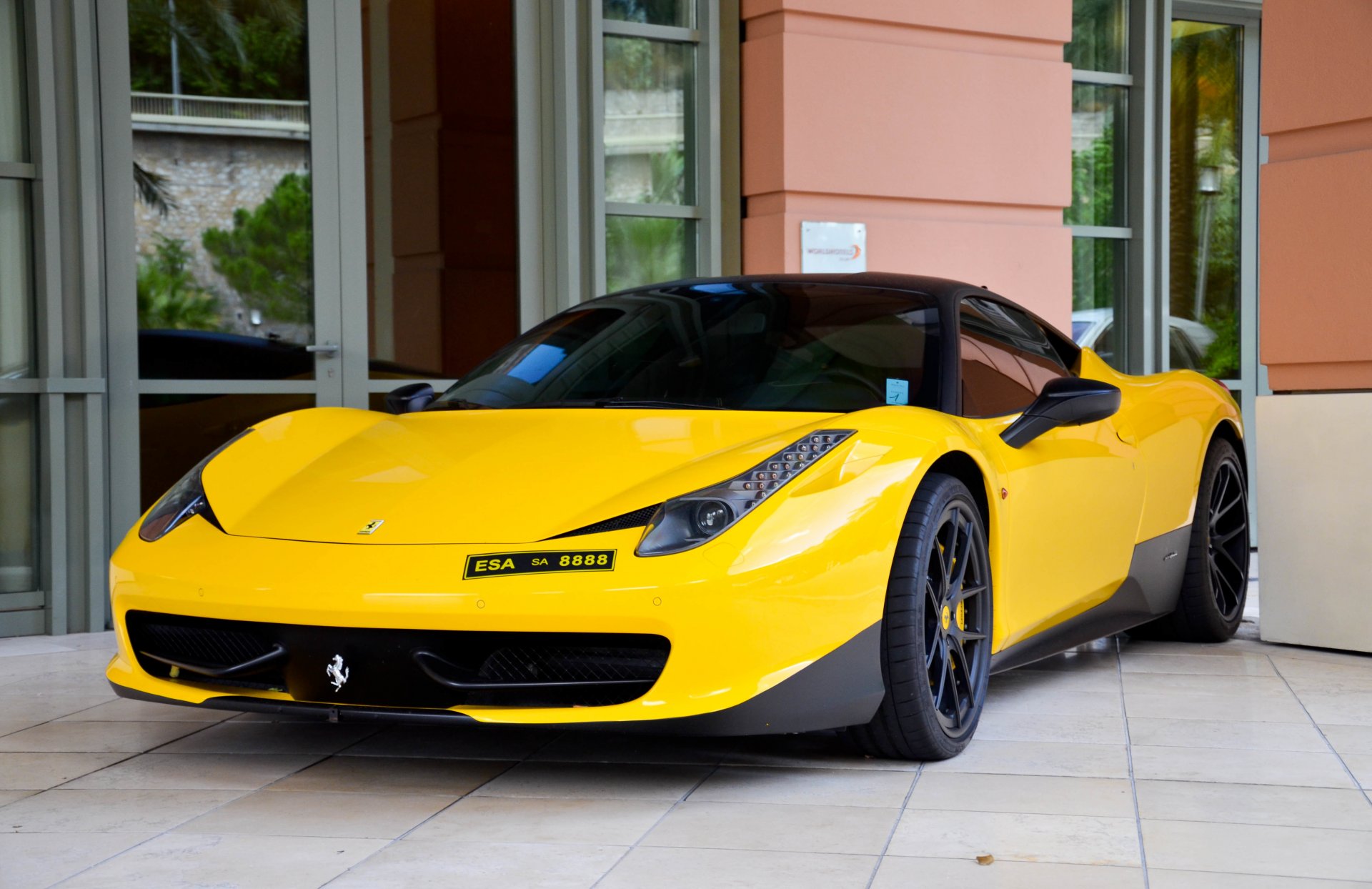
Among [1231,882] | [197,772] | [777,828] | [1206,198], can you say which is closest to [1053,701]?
[777,828]

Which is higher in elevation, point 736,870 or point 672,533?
point 672,533

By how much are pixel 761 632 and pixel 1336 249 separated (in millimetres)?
3235

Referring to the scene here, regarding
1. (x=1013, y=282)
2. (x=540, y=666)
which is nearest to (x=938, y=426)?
(x=540, y=666)

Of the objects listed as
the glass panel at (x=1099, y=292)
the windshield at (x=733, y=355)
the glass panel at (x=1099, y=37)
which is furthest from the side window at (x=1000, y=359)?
the glass panel at (x=1099, y=37)

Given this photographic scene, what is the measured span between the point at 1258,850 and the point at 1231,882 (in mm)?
257

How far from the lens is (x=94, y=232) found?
621 cm

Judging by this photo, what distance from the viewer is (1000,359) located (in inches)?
174

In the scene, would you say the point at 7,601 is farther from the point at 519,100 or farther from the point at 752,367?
the point at 752,367

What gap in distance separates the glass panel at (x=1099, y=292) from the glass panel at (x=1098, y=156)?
14 centimetres

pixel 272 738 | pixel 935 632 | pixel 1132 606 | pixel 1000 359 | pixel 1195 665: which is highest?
pixel 1000 359

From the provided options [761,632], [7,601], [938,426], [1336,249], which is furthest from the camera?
[7,601]

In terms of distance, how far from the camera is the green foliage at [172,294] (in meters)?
6.47

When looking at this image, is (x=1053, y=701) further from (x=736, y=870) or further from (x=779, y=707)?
(x=736, y=870)

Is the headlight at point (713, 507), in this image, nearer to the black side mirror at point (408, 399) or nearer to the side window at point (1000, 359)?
the side window at point (1000, 359)
